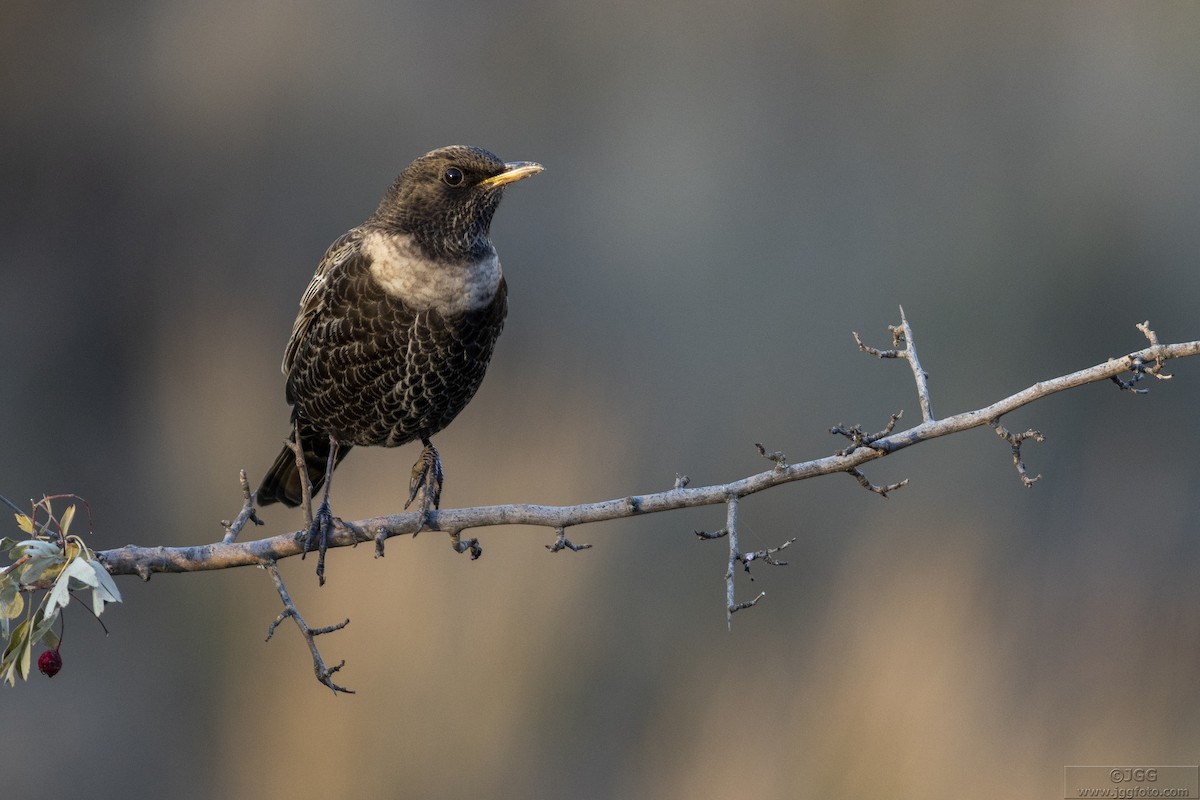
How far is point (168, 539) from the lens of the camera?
22.8ft

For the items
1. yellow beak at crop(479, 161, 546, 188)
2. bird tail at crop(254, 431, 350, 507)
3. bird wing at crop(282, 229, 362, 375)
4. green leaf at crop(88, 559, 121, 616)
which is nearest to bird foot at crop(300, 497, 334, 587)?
bird wing at crop(282, 229, 362, 375)

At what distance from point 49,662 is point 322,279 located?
1540mm

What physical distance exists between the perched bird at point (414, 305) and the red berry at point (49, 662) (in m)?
0.93

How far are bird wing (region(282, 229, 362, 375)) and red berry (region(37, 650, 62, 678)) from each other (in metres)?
1.44

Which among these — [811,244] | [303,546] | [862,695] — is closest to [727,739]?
[862,695]

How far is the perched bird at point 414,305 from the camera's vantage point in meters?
4.02

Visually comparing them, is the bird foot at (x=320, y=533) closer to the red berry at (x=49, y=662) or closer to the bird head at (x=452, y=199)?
the red berry at (x=49, y=662)

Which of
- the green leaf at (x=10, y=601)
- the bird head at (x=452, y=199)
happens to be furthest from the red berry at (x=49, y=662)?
the bird head at (x=452, y=199)

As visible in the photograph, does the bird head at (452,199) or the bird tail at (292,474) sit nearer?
the bird head at (452,199)

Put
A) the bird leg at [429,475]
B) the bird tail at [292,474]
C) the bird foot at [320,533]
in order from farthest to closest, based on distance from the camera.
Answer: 1. the bird tail at [292,474]
2. the bird leg at [429,475]
3. the bird foot at [320,533]

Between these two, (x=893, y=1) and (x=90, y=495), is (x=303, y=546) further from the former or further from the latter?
(x=893, y=1)

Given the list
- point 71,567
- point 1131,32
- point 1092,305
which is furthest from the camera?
point 1131,32

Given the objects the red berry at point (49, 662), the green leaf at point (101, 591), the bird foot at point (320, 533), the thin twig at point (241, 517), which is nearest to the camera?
the green leaf at point (101, 591)

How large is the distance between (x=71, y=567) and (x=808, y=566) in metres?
4.48
